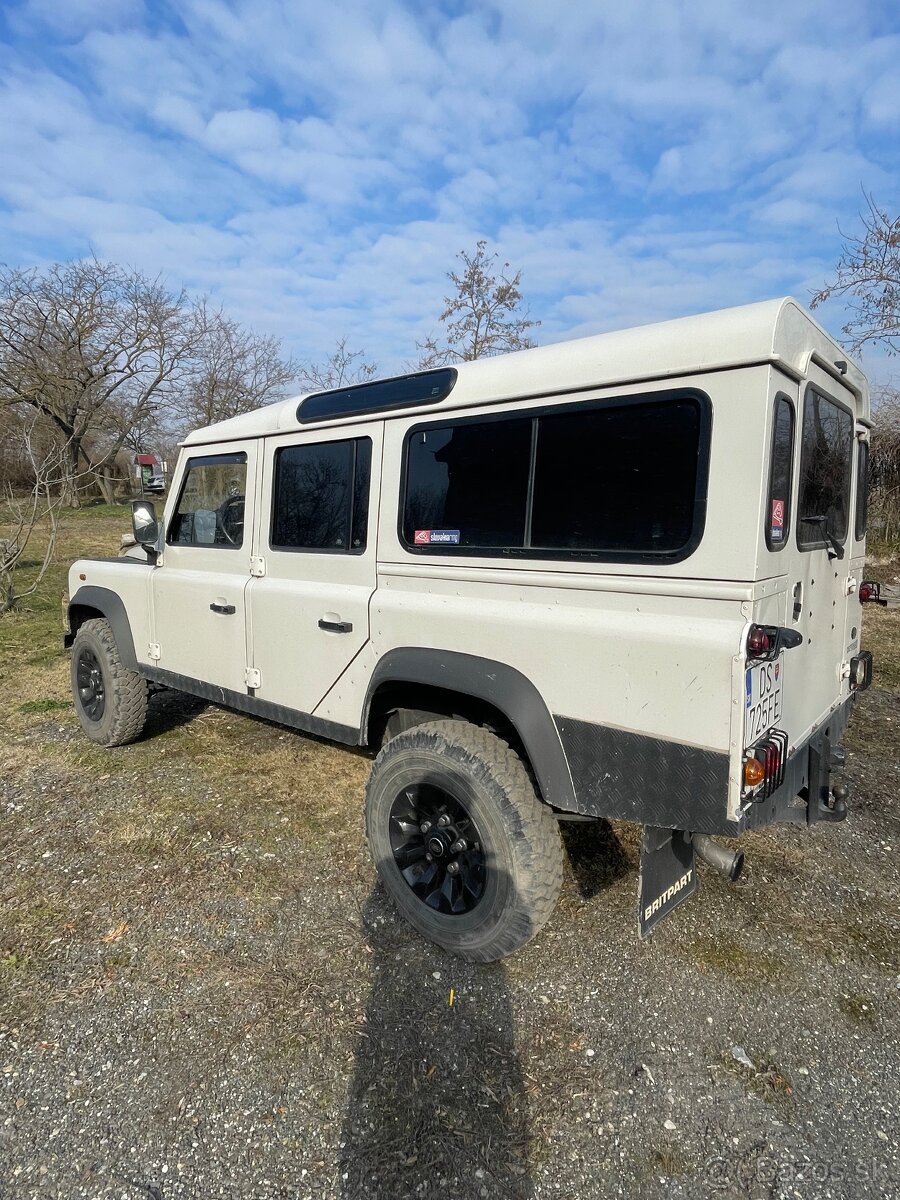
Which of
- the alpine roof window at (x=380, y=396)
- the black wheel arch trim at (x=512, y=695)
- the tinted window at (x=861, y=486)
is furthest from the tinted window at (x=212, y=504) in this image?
the tinted window at (x=861, y=486)

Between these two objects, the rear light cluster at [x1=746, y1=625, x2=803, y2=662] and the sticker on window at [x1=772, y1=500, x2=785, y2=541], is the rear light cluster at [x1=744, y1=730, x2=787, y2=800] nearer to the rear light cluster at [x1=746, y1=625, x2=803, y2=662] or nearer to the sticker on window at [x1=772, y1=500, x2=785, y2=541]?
the rear light cluster at [x1=746, y1=625, x2=803, y2=662]

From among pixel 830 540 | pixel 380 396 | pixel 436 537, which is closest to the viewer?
pixel 830 540

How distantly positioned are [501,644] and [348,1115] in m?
1.56

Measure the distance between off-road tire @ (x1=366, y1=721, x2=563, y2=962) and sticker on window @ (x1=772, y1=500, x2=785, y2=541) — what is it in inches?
47.6

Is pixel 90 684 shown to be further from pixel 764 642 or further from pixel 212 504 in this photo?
pixel 764 642

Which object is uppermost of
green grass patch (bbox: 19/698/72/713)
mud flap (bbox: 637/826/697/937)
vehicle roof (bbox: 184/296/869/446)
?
vehicle roof (bbox: 184/296/869/446)

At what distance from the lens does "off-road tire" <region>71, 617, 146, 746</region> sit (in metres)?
4.57

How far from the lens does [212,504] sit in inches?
156

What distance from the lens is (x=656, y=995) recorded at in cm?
253

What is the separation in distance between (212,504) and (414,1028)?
2.88m

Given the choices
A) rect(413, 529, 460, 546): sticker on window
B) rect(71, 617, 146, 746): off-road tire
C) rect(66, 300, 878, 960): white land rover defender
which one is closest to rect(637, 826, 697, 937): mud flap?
rect(66, 300, 878, 960): white land rover defender

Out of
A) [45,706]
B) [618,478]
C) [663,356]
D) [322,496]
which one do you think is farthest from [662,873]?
[45,706]

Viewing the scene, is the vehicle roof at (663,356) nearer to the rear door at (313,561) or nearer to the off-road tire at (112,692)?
the rear door at (313,561)

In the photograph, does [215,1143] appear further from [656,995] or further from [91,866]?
[91,866]
